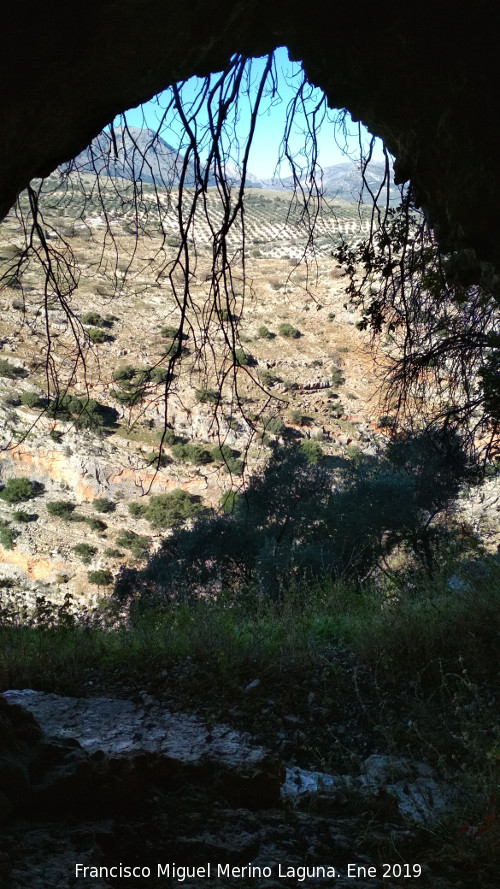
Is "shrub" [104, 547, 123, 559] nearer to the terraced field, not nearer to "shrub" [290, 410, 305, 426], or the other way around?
the terraced field

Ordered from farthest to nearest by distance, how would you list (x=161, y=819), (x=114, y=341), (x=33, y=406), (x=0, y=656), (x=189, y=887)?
(x=114, y=341) → (x=33, y=406) → (x=0, y=656) → (x=161, y=819) → (x=189, y=887)

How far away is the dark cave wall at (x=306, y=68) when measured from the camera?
1.60m

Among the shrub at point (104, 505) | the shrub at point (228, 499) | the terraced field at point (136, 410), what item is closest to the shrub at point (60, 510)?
the terraced field at point (136, 410)

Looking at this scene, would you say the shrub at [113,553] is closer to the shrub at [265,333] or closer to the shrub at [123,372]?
the shrub at [123,372]

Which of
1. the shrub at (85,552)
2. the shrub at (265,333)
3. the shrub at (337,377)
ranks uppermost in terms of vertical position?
the shrub at (265,333)

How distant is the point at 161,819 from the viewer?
7.98 feet

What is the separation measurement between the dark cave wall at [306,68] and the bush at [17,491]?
24.8 metres

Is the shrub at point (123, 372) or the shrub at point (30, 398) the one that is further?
the shrub at point (123, 372)

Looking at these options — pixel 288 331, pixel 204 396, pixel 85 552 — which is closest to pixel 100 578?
pixel 85 552

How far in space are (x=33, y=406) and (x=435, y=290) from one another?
86.5 ft

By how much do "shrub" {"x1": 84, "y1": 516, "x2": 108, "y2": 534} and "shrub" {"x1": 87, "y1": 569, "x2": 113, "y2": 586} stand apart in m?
3.04

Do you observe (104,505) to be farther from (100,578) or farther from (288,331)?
(288,331)

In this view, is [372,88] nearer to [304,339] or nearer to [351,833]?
[351,833]

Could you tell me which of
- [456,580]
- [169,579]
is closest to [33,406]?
[169,579]
